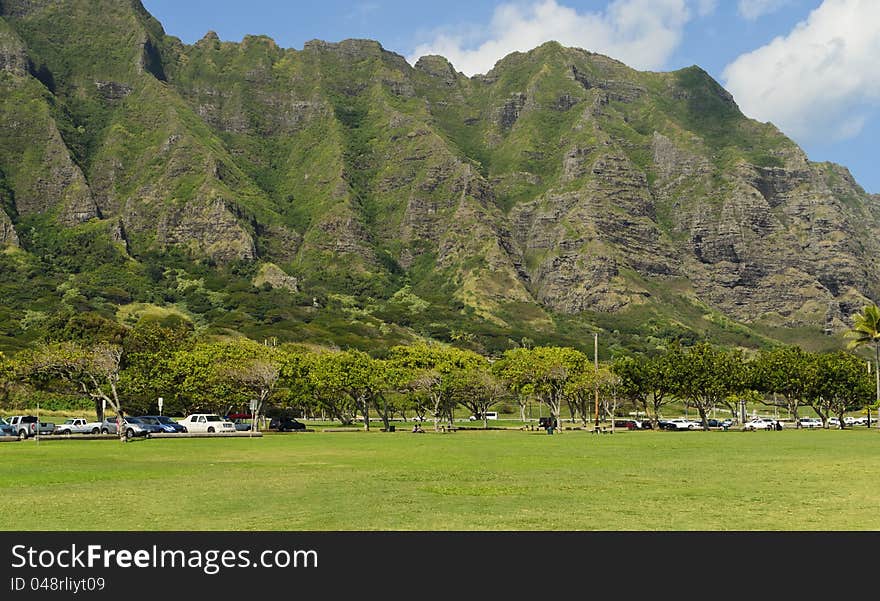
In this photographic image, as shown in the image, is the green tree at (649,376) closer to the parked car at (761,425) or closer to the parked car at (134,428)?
the parked car at (761,425)

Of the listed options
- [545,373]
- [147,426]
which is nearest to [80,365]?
[147,426]

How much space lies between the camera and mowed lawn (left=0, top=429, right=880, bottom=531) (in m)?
20.6

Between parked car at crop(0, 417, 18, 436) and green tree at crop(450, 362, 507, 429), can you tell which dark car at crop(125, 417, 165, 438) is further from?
green tree at crop(450, 362, 507, 429)

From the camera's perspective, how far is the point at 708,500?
25.0 m

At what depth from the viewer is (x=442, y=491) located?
2784 cm

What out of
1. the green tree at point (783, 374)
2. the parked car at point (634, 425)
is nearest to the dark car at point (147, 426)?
the parked car at point (634, 425)

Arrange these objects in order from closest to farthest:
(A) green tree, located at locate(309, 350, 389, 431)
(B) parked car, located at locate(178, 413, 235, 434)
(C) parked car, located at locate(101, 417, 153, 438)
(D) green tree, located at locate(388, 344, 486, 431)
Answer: (C) parked car, located at locate(101, 417, 153, 438), (B) parked car, located at locate(178, 413, 235, 434), (A) green tree, located at locate(309, 350, 389, 431), (D) green tree, located at locate(388, 344, 486, 431)

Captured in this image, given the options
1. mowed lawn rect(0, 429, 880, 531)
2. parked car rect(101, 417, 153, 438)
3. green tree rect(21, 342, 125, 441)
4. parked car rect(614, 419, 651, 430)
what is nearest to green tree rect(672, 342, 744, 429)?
parked car rect(614, 419, 651, 430)

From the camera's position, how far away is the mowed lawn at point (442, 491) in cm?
2059
